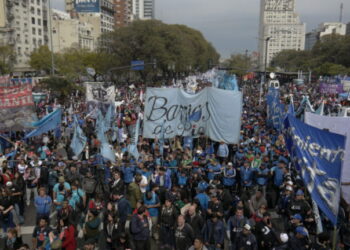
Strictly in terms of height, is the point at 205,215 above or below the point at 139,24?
below

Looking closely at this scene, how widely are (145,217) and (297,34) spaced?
681 feet

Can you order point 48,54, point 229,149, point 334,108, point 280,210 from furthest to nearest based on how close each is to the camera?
point 48,54
point 334,108
point 229,149
point 280,210

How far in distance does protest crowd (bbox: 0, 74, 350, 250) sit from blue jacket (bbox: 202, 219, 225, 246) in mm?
18

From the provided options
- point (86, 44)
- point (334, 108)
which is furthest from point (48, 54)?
point (334, 108)

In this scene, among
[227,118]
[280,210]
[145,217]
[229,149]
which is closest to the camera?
[145,217]

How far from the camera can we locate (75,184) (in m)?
7.14

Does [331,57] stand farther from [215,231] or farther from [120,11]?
[215,231]

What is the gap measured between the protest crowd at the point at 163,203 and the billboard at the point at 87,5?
84802mm

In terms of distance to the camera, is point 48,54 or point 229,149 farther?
point 48,54

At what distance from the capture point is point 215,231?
6055mm

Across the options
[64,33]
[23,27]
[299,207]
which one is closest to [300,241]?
[299,207]

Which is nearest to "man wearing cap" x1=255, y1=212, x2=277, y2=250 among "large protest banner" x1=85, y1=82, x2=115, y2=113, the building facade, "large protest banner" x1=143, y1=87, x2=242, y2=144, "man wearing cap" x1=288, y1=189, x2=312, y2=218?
"man wearing cap" x1=288, y1=189, x2=312, y2=218

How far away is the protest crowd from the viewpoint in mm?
5973

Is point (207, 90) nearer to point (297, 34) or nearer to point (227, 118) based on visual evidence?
point (227, 118)
